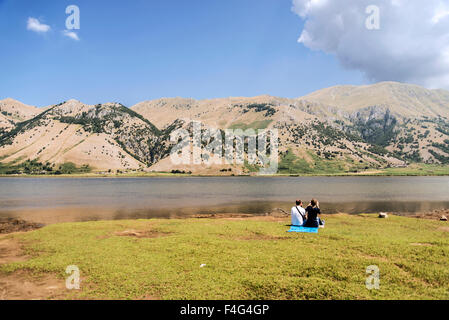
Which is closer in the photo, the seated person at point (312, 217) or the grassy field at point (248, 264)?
the grassy field at point (248, 264)

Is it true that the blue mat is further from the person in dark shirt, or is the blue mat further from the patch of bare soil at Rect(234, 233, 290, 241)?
the patch of bare soil at Rect(234, 233, 290, 241)

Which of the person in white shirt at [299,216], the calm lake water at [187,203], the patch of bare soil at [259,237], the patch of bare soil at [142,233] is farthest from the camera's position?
the calm lake water at [187,203]

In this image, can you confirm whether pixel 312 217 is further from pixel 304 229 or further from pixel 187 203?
pixel 187 203

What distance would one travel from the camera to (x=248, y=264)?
16.8m

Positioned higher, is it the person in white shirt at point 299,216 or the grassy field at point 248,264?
the person in white shirt at point 299,216

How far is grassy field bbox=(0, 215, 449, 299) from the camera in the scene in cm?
1324

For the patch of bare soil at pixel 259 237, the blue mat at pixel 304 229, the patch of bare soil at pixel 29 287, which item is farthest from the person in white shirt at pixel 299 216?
the patch of bare soil at pixel 29 287

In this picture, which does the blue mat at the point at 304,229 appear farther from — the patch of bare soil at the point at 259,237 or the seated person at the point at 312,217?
the patch of bare soil at the point at 259,237

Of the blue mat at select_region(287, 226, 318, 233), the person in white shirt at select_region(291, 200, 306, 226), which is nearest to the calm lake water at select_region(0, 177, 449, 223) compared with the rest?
the person in white shirt at select_region(291, 200, 306, 226)

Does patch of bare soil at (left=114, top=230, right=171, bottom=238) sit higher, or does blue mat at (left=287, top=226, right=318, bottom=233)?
blue mat at (left=287, top=226, right=318, bottom=233)

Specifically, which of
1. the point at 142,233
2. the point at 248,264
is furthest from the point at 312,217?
the point at 142,233

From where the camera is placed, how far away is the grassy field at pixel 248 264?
43.4 feet

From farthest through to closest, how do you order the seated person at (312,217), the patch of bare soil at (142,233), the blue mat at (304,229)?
the patch of bare soil at (142,233)
the seated person at (312,217)
the blue mat at (304,229)
